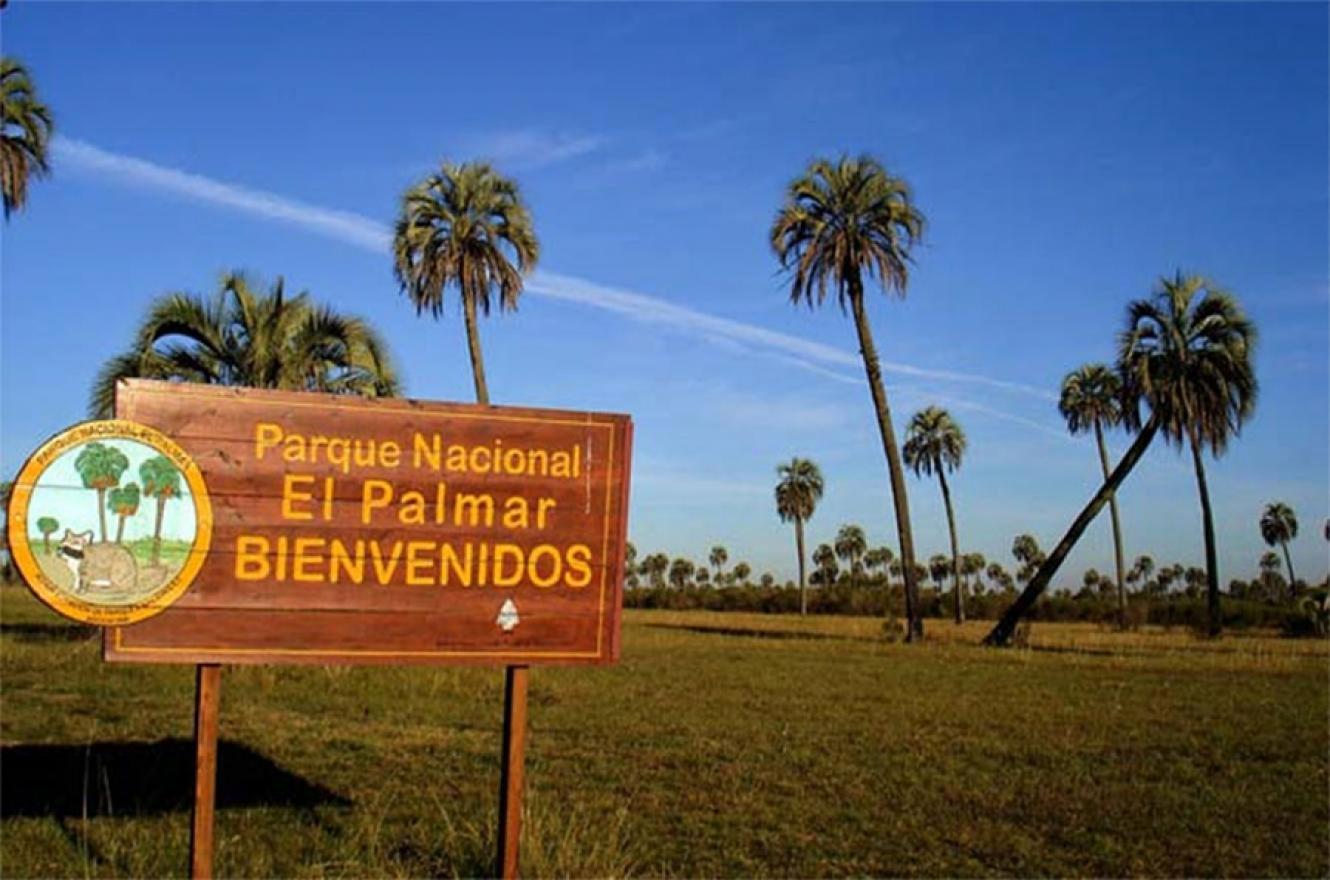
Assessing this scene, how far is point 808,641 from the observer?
3550 centimetres

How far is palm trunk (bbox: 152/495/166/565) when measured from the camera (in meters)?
6.31

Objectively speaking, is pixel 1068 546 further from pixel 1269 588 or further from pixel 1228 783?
pixel 1269 588

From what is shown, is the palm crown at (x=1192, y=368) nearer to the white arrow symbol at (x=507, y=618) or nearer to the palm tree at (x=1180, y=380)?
the palm tree at (x=1180, y=380)

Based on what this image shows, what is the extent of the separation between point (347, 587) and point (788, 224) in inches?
1316

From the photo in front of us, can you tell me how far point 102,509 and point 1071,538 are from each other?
34.8 metres

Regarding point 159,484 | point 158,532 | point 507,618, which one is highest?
point 159,484

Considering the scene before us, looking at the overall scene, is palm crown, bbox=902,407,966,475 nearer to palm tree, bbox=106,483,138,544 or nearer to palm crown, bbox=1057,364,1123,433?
palm crown, bbox=1057,364,1123,433

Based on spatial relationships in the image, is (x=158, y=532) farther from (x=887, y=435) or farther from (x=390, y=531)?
(x=887, y=435)

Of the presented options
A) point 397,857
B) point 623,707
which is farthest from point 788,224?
point 397,857

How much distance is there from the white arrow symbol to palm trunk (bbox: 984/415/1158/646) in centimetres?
3013

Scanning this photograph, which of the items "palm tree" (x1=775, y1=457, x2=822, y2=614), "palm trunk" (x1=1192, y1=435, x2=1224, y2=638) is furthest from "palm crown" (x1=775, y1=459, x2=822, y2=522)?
"palm trunk" (x1=1192, y1=435, x2=1224, y2=638)

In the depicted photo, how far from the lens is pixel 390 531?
684 cm

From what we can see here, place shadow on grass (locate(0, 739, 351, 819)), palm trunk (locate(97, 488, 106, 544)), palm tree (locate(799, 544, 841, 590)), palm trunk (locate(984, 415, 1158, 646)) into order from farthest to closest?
1. palm tree (locate(799, 544, 841, 590))
2. palm trunk (locate(984, 415, 1158, 646))
3. shadow on grass (locate(0, 739, 351, 819))
4. palm trunk (locate(97, 488, 106, 544))

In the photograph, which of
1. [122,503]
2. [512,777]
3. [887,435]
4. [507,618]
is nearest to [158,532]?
[122,503]
